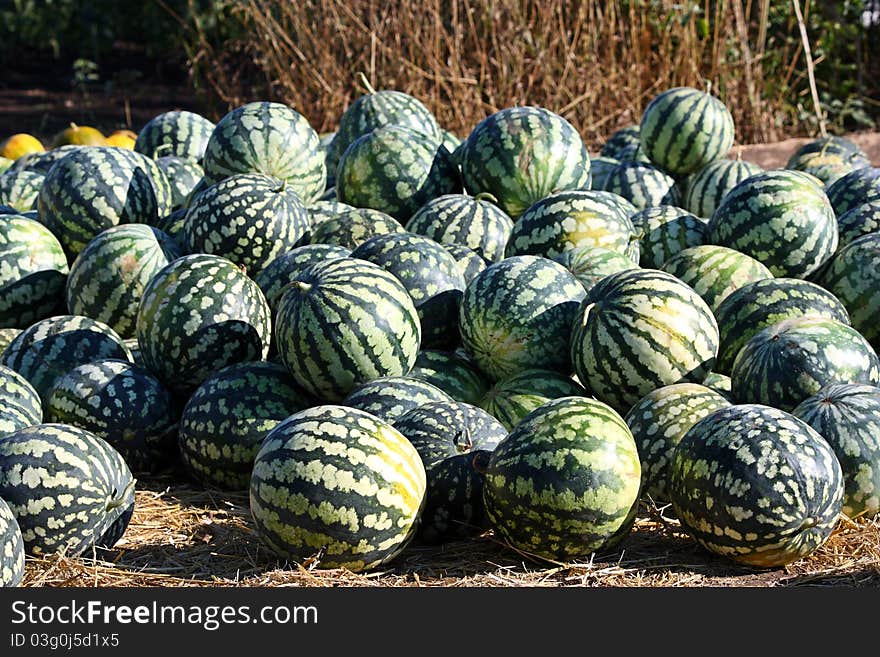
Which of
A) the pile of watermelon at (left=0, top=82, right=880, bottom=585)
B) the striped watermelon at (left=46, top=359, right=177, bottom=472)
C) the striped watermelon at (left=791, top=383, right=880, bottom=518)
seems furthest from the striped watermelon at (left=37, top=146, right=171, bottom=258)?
the striped watermelon at (left=791, top=383, right=880, bottom=518)

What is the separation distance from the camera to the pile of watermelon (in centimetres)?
331

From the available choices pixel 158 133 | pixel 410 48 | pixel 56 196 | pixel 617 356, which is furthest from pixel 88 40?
pixel 617 356

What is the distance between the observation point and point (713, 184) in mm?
5922

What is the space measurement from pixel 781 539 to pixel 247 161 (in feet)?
10.5

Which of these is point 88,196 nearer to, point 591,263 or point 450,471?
point 591,263

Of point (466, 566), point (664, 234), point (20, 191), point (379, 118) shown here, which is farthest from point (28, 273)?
point (664, 234)

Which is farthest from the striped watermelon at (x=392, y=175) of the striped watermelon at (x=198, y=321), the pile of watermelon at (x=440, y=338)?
the striped watermelon at (x=198, y=321)

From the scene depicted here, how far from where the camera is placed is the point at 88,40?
17.1 m

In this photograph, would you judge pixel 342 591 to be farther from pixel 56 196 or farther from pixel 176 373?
pixel 56 196

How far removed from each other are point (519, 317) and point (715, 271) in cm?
99

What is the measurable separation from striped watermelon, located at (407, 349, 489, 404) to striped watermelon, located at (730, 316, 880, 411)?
95 cm

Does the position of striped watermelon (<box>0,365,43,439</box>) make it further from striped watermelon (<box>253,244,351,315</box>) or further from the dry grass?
striped watermelon (<box>253,244,351,315</box>)

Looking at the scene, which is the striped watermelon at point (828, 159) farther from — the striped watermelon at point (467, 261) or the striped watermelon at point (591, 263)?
the striped watermelon at point (467, 261)

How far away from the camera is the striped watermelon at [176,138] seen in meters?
6.37
